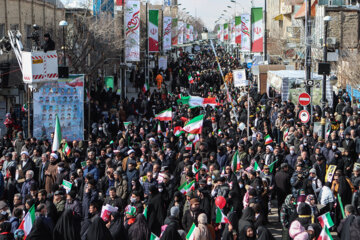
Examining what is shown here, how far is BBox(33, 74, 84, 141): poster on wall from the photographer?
19922 mm

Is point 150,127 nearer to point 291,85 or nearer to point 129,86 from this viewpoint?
point 291,85

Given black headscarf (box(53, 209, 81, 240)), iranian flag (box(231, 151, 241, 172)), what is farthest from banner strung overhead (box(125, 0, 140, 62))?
black headscarf (box(53, 209, 81, 240))

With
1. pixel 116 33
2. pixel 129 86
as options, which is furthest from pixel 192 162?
pixel 129 86

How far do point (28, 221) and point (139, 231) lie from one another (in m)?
1.74

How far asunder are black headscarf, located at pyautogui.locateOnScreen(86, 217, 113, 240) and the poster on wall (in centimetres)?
1091

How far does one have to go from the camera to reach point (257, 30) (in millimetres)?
37812

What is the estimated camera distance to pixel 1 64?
29.5 metres

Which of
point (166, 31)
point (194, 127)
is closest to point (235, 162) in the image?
point (194, 127)

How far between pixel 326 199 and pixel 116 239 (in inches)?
179

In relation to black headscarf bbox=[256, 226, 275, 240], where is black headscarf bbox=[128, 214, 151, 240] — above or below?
below

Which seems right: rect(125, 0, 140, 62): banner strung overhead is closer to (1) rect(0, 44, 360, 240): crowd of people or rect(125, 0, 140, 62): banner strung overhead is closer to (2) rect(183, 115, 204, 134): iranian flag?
(1) rect(0, 44, 360, 240): crowd of people

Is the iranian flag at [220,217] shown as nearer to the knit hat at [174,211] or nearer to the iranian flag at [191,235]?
the knit hat at [174,211]

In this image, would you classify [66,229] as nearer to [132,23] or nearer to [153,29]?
[132,23]

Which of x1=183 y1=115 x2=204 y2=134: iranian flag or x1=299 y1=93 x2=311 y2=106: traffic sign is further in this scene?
x1=299 y1=93 x2=311 y2=106: traffic sign
